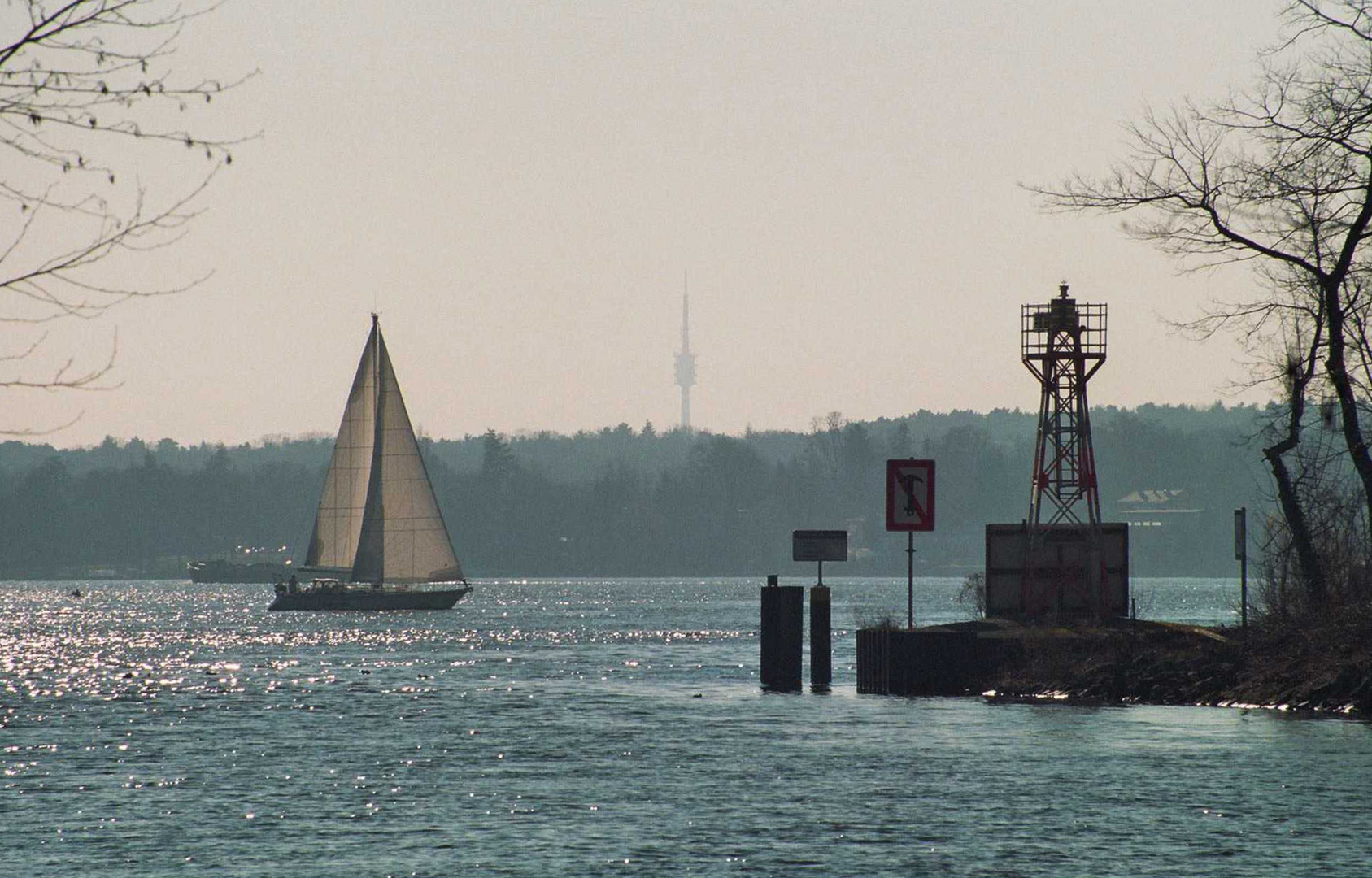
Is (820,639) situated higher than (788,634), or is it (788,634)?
(788,634)

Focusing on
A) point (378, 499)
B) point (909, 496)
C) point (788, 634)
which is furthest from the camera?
point (378, 499)

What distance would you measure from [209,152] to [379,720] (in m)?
40.7

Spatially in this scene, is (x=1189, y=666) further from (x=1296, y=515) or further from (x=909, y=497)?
(x=909, y=497)

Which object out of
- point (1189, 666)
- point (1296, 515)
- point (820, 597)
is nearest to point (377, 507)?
point (820, 597)

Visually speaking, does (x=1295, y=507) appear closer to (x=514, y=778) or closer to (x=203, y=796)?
(x=514, y=778)

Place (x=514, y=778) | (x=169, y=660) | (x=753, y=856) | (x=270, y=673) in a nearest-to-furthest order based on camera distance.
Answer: (x=753, y=856) < (x=514, y=778) < (x=270, y=673) < (x=169, y=660)

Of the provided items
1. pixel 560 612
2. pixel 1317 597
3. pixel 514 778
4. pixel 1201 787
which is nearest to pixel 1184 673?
pixel 1317 597

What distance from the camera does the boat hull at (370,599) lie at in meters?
125

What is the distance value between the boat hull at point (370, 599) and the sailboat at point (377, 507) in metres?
0.09

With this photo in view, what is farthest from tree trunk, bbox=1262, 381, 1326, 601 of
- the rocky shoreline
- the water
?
the water

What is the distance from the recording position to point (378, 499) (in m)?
118

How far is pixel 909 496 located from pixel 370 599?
79591 millimetres

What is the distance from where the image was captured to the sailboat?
116000 mm

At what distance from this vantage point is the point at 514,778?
37375 millimetres
